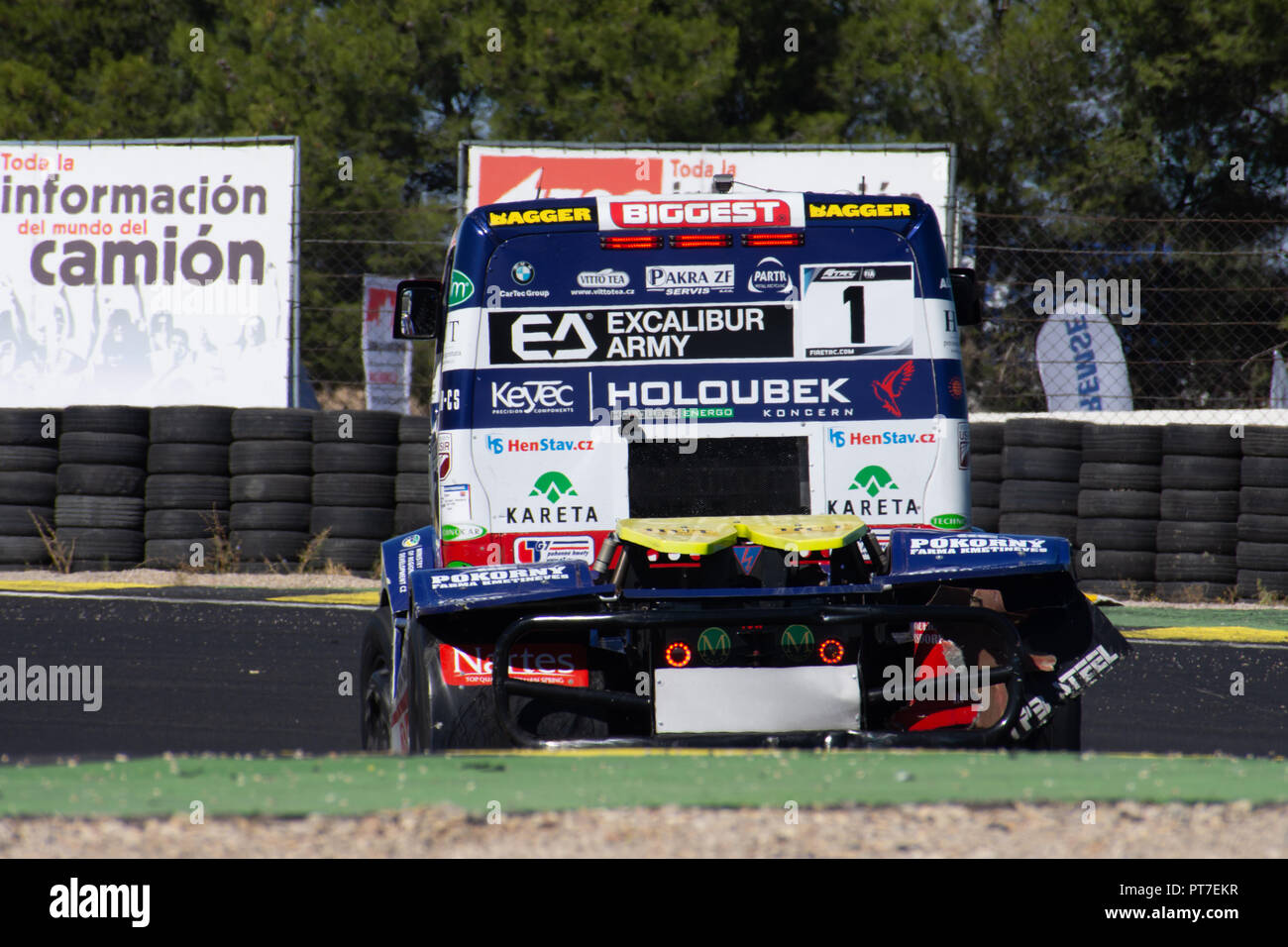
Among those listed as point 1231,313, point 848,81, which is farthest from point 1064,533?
point 848,81

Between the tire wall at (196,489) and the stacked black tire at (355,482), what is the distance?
0.04 feet

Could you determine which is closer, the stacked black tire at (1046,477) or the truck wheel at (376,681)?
the truck wheel at (376,681)

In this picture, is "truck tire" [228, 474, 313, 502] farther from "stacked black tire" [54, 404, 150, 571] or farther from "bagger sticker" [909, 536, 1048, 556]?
"bagger sticker" [909, 536, 1048, 556]

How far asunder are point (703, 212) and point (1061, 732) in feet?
9.19

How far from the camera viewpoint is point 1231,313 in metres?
20.4

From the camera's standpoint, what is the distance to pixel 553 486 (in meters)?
6.80

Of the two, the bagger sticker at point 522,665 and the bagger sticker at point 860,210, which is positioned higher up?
the bagger sticker at point 860,210

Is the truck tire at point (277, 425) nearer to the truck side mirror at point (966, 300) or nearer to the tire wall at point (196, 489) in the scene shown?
the tire wall at point (196, 489)

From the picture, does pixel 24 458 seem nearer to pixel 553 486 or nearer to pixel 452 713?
pixel 553 486

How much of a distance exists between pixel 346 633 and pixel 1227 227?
64.6ft

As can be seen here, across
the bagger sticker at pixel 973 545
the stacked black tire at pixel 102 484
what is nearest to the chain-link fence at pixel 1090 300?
the stacked black tire at pixel 102 484

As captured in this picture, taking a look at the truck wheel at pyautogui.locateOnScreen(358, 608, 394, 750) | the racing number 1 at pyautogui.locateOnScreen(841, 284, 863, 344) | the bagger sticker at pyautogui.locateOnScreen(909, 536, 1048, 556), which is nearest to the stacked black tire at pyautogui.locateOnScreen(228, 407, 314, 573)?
the truck wheel at pyautogui.locateOnScreen(358, 608, 394, 750)

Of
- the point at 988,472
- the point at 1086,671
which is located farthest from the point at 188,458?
the point at 1086,671

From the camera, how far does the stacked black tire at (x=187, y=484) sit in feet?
51.4
